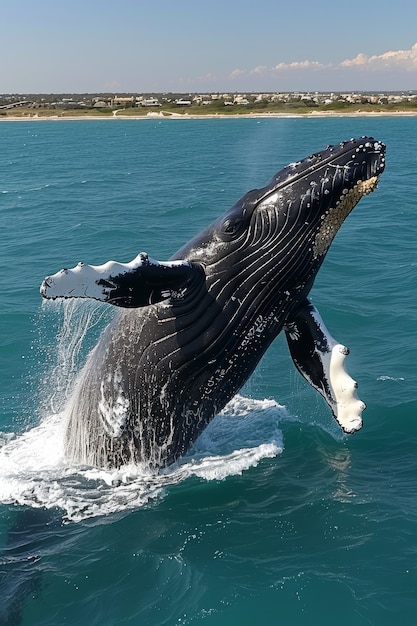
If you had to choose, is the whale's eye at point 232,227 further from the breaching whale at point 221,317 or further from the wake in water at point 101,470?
the wake in water at point 101,470

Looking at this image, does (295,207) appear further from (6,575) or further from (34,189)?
(34,189)

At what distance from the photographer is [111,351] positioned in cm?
820

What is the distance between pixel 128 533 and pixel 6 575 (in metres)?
1.50

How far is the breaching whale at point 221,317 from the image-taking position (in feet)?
23.8

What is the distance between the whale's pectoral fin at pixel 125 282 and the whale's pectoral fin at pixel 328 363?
1.63 m

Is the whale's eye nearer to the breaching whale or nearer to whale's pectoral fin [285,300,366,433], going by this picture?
the breaching whale

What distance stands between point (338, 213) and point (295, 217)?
1.59 ft

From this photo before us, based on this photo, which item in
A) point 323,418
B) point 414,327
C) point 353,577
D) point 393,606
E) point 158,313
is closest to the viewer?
point 393,606

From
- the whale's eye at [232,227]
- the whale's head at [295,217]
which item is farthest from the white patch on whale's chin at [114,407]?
the whale's eye at [232,227]

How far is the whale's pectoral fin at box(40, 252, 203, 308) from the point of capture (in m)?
6.17

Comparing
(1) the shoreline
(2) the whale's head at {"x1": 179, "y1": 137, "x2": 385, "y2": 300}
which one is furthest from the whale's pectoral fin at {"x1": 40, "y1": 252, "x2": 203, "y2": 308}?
(1) the shoreline

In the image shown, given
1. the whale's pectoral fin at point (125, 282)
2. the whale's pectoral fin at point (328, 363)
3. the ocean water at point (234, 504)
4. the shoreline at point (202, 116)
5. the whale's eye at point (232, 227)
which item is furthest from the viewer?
the shoreline at point (202, 116)

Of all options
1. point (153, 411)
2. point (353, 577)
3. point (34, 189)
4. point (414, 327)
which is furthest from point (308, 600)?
point (34, 189)

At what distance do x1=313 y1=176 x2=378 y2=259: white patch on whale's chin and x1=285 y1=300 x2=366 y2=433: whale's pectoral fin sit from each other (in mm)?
869
